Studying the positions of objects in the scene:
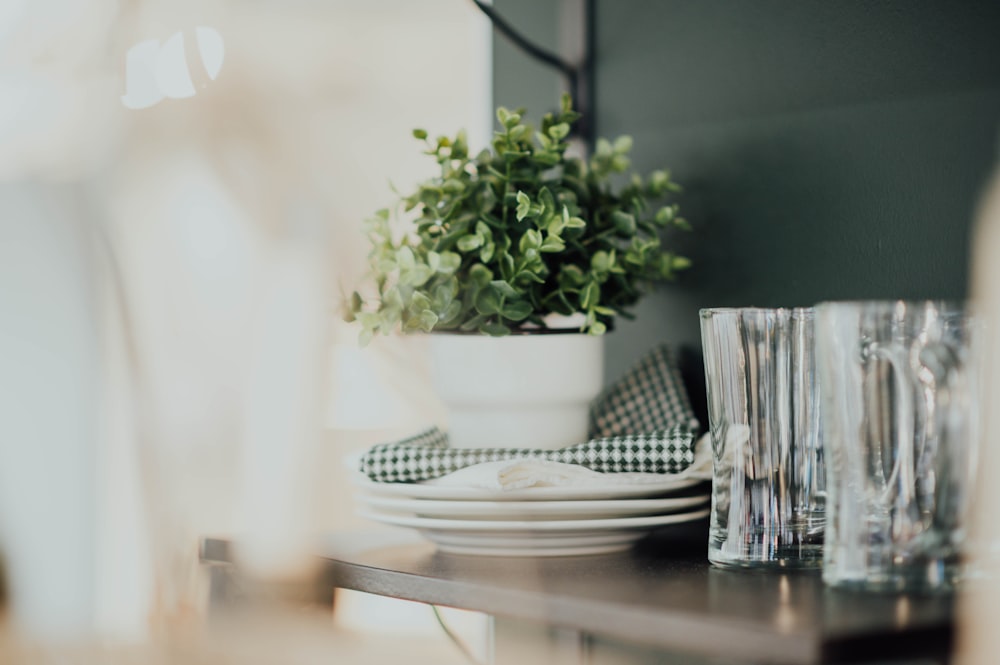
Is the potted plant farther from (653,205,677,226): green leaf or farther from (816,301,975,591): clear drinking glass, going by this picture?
(816,301,975,591): clear drinking glass

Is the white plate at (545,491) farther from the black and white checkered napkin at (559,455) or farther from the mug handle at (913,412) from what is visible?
the mug handle at (913,412)

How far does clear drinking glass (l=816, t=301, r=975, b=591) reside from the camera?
2.13 feet

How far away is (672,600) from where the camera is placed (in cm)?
65

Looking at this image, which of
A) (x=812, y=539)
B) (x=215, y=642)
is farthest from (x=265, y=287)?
(x=812, y=539)

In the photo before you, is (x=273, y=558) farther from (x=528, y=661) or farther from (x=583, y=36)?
(x=583, y=36)

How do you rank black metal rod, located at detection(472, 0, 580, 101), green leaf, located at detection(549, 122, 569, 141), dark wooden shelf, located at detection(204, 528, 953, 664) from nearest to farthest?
dark wooden shelf, located at detection(204, 528, 953, 664)
green leaf, located at detection(549, 122, 569, 141)
black metal rod, located at detection(472, 0, 580, 101)

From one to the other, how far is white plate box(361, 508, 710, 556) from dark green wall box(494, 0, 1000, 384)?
251mm

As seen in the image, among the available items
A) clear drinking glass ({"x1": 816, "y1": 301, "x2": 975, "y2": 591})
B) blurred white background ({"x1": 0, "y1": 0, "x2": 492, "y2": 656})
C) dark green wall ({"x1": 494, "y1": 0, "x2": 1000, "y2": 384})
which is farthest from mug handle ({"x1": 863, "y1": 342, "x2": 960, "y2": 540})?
blurred white background ({"x1": 0, "y1": 0, "x2": 492, "y2": 656})

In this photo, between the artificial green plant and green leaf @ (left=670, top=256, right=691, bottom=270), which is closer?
the artificial green plant

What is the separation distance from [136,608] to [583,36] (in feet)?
2.44

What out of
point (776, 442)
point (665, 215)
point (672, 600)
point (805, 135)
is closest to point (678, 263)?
point (665, 215)

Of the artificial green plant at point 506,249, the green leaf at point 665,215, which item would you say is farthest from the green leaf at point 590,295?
the green leaf at point 665,215

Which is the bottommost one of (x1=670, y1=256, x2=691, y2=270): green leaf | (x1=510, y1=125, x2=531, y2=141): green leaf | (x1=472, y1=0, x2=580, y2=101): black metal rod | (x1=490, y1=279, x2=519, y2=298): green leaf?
(x1=490, y1=279, x2=519, y2=298): green leaf

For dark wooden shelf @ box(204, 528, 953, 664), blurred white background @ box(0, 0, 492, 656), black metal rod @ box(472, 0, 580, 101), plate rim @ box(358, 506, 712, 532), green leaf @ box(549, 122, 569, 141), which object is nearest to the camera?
dark wooden shelf @ box(204, 528, 953, 664)
